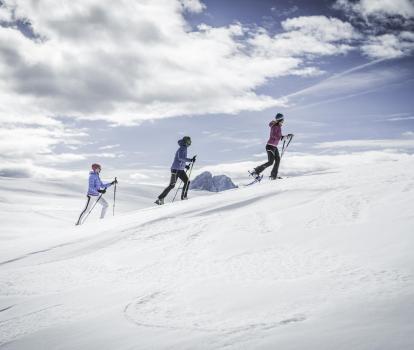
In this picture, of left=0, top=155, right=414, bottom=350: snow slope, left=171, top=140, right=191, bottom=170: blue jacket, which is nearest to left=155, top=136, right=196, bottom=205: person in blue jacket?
left=171, top=140, right=191, bottom=170: blue jacket

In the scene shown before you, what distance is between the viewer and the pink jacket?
10.8 meters

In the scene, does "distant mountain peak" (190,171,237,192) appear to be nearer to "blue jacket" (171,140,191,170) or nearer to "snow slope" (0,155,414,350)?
"blue jacket" (171,140,191,170)

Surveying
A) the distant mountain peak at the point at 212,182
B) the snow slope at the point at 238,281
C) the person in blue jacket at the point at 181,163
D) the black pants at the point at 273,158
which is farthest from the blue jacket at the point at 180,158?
the distant mountain peak at the point at 212,182

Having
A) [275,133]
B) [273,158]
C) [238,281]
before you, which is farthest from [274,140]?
[238,281]

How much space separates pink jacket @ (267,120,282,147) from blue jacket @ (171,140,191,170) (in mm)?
2529

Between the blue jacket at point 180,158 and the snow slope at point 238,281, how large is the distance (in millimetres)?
4849

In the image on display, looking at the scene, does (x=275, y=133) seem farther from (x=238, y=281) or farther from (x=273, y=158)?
(x=238, y=281)

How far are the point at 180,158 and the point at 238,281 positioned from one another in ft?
26.6

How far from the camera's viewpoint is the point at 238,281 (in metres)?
3.25

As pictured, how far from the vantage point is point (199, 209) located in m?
7.18

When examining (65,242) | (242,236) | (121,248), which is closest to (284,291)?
(242,236)

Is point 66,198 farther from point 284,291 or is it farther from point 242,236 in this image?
point 284,291

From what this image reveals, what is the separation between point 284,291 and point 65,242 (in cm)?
516

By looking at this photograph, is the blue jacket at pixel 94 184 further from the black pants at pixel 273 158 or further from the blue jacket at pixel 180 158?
the black pants at pixel 273 158
